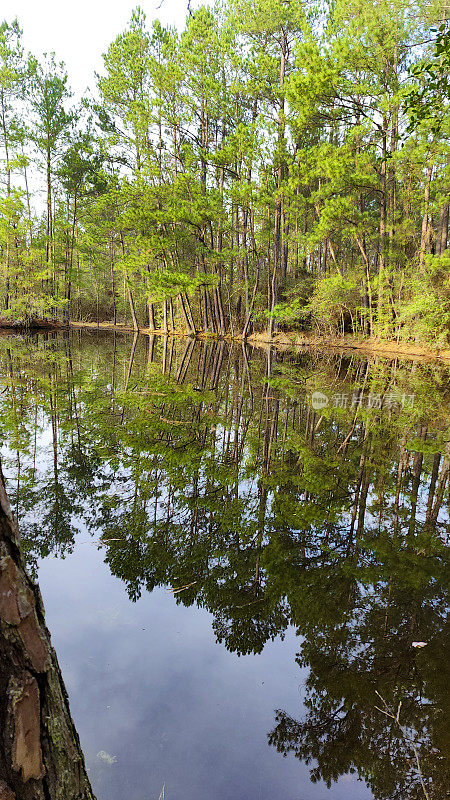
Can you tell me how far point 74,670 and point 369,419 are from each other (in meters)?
6.72

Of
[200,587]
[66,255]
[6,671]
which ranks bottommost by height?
[200,587]

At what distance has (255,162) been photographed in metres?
21.9

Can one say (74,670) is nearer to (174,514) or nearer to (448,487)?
(174,514)

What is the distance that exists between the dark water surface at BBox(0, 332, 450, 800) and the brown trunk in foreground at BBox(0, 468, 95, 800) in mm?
1087

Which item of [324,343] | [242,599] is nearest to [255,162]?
[324,343]

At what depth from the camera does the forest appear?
60.9 feet

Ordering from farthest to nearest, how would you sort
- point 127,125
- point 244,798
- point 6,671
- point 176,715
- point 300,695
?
point 127,125 → point 300,695 → point 176,715 → point 244,798 → point 6,671

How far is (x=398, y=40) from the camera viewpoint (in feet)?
61.4

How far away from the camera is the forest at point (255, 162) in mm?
18562

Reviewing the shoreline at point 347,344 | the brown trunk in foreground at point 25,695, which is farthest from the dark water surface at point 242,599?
the shoreline at point 347,344

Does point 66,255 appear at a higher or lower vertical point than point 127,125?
lower

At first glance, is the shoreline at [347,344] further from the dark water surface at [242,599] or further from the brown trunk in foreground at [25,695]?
the brown trunk in foreground at [25,695]

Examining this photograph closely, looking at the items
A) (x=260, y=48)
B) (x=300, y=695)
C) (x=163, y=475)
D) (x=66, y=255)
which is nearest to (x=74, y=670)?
(x=300, y=695)

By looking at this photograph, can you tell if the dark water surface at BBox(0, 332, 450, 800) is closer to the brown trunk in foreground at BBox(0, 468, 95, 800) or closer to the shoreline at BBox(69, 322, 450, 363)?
the brown trunk in foreground at BBox(0, 468, 95, 800)
